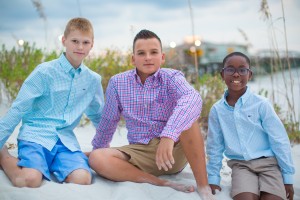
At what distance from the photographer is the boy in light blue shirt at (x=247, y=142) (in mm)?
2236

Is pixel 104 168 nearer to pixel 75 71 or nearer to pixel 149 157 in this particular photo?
pixel 149 157

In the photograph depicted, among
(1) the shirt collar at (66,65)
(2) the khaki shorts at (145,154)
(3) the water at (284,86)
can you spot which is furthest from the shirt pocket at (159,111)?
(3) the water at (284,86)

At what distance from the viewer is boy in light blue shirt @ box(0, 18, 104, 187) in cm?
228

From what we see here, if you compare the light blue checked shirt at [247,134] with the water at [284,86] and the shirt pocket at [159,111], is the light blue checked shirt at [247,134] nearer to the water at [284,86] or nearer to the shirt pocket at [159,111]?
the shirt pocket at [159,111]

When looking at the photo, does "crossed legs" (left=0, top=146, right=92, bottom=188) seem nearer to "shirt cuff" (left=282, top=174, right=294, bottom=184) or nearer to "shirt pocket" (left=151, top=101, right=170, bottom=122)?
"shirt pocket" (left=151, top=101, right=170, bottom=122)

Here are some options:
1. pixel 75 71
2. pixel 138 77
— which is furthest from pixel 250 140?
pixel 75 71

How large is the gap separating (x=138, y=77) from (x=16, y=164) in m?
0.99

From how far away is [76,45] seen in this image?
102 inches

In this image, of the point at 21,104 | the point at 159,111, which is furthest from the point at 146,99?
the point at 21,104

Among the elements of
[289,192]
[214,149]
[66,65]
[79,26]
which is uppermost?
[79,26]

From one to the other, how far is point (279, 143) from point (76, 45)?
1.55 m

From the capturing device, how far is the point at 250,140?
2.35 meters

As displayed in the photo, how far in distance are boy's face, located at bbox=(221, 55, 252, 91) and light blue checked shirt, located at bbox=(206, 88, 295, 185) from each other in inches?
3.3

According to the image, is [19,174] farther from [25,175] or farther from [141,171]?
[141,171]
